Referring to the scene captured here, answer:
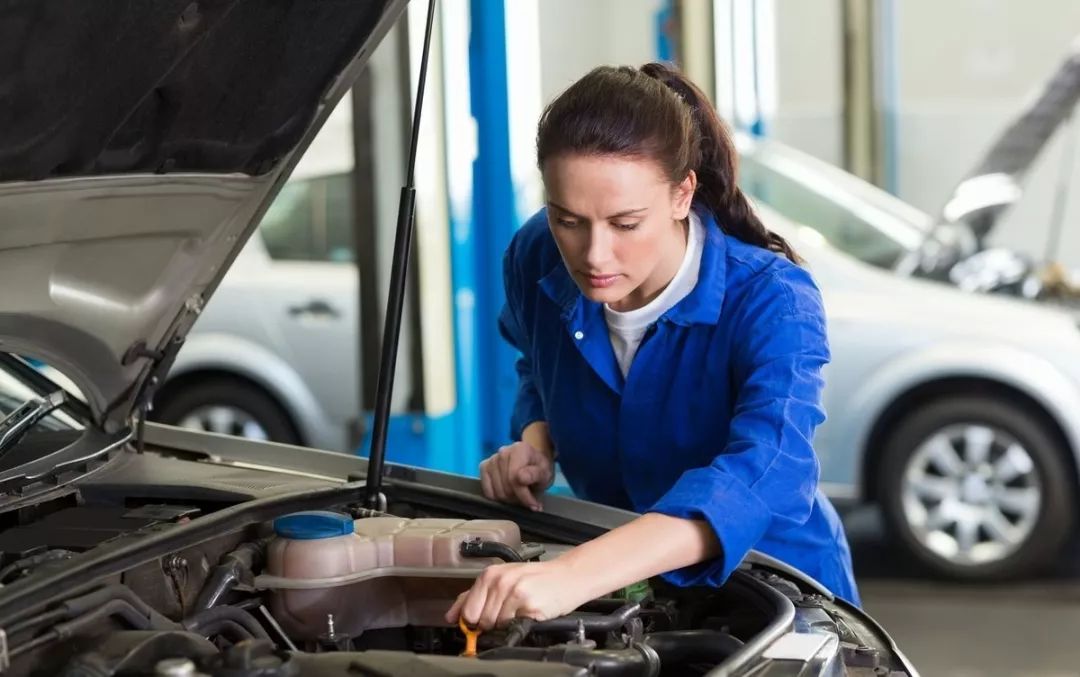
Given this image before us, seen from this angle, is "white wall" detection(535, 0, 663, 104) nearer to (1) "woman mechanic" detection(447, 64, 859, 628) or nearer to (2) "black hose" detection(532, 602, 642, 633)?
(1) "woman mechanic" detection(447, 64, 859, 628)

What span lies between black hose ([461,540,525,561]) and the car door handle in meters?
3.95

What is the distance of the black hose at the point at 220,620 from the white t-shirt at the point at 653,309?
676 mm

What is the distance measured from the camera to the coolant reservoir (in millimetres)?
1954

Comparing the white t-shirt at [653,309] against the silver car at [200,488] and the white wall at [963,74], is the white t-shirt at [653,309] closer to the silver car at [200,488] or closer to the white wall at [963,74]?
the silver car at [200,488]

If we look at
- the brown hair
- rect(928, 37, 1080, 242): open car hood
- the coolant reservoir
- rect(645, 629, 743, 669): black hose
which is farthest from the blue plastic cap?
rect(928, 37, 1080, 242): open car hood

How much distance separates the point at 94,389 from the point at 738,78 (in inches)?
245

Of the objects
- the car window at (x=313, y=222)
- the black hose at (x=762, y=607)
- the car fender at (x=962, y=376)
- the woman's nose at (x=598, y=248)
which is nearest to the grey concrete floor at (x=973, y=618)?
the car fender at (x=962, y=376)

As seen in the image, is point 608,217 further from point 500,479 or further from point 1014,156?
point 1014,156

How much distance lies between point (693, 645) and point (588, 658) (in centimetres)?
22

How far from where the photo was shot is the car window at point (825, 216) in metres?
5.82

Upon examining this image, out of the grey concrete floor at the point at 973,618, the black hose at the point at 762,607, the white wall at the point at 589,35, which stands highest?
the white wall at the point at 589,35

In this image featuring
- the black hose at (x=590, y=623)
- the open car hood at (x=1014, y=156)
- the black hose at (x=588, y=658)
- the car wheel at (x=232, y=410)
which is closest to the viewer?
the black hose at (x=588, y=658)

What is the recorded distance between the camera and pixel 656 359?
2.21 m

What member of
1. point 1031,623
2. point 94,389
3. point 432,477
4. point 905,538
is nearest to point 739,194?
point 432,477
